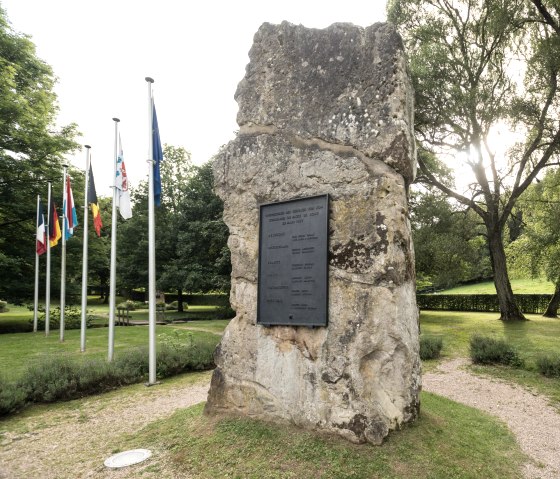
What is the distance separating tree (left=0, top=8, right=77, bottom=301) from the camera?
19828mm

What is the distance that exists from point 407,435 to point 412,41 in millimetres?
19737

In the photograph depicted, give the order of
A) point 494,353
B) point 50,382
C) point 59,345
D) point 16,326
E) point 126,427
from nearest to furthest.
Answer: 1. point 126,427
2. point 50,382
3. point 494,353
4. point 59,345
5. point 16,326

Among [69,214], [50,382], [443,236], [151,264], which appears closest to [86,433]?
[50,382]

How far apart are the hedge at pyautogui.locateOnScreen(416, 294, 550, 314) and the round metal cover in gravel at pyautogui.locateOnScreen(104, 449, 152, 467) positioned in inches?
1027

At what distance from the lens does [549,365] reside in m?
9.44

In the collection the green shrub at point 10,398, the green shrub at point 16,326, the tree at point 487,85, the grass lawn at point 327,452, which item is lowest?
the green shrub at point 16,326

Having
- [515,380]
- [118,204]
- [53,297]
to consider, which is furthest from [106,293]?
[515,380]

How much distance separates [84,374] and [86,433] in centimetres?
254

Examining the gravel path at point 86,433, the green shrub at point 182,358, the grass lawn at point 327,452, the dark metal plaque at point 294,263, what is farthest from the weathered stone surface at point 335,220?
the green shrub at point 182,358

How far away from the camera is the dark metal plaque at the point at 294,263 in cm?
486

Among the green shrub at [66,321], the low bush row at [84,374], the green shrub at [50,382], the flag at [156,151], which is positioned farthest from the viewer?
the green shrub at [66,321]

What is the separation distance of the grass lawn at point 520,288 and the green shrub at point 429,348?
25951 millimetres

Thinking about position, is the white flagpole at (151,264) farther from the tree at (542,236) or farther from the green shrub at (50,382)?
the tree at (542,236)

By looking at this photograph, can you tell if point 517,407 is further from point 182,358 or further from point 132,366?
point 132,366
